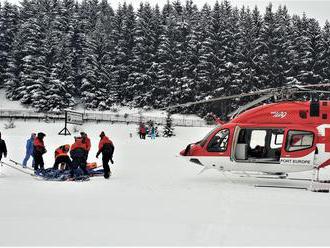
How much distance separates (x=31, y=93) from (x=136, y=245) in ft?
160

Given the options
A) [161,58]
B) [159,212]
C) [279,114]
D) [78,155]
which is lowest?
[159,212]

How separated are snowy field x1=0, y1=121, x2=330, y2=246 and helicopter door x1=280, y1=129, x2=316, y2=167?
1.22 meters

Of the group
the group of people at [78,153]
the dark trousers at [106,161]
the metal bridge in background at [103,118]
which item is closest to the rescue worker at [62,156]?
the group of people at [78,153]

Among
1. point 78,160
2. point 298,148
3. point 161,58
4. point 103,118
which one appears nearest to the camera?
point 298,148

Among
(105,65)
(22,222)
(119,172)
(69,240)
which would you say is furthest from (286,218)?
(105,65)

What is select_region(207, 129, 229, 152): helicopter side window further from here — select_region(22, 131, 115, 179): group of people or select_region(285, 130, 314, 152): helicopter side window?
select_region(22, 131, 115, 179): group of people

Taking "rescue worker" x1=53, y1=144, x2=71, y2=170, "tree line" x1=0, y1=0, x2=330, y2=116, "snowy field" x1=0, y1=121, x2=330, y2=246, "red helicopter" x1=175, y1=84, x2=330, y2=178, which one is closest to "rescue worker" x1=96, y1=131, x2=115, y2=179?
"snowy field" x1=0, y1=121, x2=330, y2=246

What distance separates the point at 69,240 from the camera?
667cm

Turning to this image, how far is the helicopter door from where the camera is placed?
43.9 feet

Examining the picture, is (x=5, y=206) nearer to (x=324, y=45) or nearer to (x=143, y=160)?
(x=143, y=160)

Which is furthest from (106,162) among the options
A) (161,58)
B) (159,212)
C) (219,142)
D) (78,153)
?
(161,58)

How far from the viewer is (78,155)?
44.3 ft

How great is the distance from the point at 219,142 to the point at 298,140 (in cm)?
249

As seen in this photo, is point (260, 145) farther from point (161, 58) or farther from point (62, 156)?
point (161, 58)
